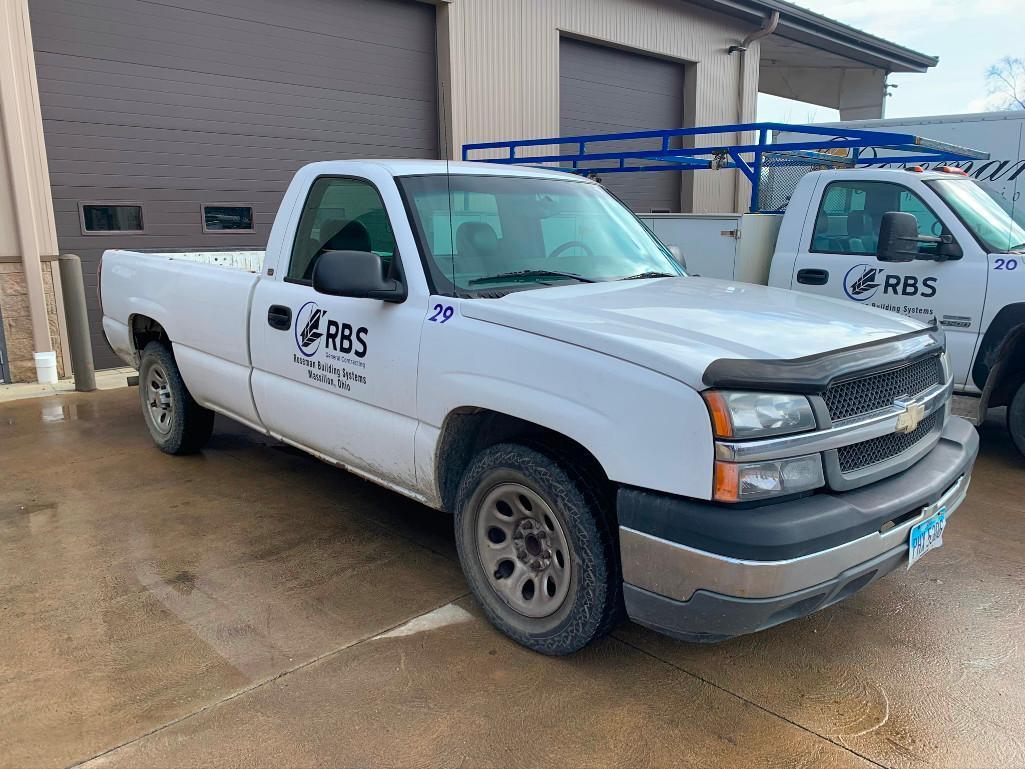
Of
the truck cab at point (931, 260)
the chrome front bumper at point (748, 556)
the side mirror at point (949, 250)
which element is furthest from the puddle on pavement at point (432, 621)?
the side mirror at point (949, 250)

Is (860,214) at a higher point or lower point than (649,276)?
higher

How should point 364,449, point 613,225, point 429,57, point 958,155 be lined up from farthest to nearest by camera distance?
point 429,57
point 958,155
point 613,225
point 364,449

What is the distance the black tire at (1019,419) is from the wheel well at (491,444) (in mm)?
3953

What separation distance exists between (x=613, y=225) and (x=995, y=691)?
8.85 ft

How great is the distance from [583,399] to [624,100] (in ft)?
41.3

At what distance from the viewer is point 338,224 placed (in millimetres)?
→ 4270

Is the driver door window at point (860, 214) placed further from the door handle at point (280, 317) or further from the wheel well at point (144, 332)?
the wheel well at point (144, 332)

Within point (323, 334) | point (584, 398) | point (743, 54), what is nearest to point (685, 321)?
point (584, 398)

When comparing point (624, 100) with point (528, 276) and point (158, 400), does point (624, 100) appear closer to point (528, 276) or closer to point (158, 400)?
point (158, 400)

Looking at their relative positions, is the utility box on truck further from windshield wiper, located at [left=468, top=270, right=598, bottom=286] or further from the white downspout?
the white downspout

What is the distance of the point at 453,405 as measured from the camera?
3.33 m

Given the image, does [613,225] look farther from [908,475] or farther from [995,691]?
[995,691]

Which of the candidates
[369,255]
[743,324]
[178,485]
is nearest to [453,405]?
[369,255]

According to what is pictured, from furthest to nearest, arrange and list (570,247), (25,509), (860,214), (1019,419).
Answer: (860,214)
(1019,419)
(25,509)
(570,247)
